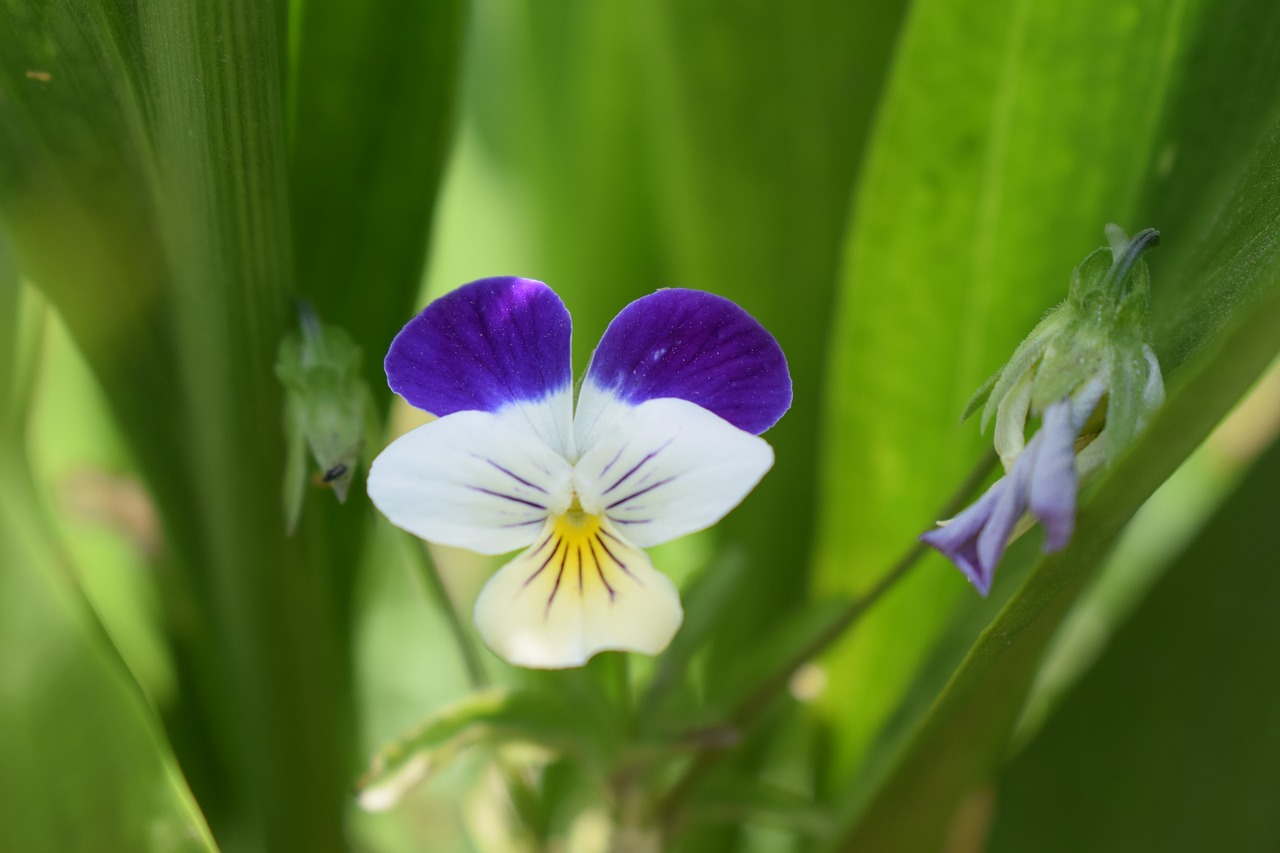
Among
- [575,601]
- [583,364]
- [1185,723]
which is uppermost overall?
[575,601]

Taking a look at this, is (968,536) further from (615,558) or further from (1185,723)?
(1185,723)

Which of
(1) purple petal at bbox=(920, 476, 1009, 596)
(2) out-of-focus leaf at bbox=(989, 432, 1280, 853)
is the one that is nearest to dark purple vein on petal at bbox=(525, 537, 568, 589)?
(1) purple petal at bbox=(920, 476, 1009, 596)

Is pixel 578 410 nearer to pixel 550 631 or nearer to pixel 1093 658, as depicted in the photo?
pixel 550 631

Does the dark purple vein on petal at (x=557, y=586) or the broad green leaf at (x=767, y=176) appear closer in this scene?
the dark purple vein on petal at (x=557, y=586)

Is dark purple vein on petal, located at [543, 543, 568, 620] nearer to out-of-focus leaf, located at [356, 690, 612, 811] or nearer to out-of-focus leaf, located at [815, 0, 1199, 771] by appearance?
out-of-focus leaf, located at [356, 690, 612, 811]

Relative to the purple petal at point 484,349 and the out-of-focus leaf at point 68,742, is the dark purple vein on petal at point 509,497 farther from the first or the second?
the out-of-focus leaf at point 68,742

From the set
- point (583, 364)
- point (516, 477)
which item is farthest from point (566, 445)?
point (583, 364)

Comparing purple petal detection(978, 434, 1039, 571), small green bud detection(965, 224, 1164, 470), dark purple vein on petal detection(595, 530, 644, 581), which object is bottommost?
dark purple vein on petal detection(595, 530, 644, 581)

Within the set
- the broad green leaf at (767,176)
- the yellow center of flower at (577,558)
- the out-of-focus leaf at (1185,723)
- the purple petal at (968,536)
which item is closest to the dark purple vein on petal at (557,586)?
the yellow center of flower at (577,558)
